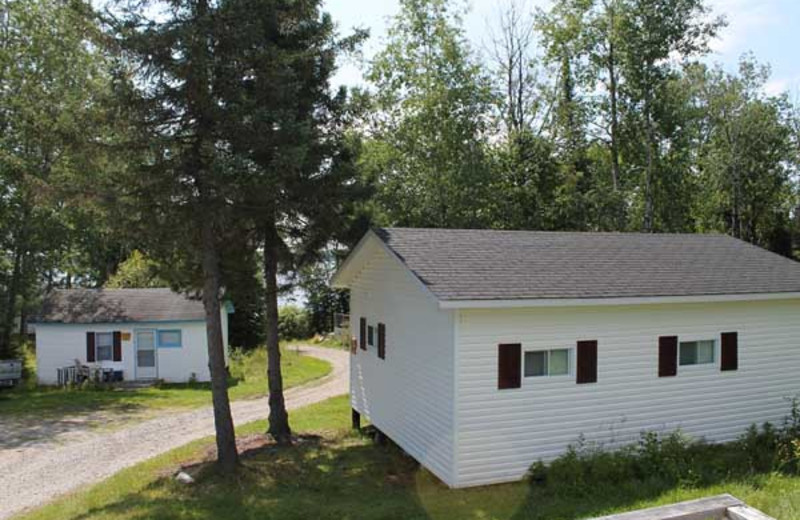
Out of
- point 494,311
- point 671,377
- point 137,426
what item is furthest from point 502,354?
point 137,426

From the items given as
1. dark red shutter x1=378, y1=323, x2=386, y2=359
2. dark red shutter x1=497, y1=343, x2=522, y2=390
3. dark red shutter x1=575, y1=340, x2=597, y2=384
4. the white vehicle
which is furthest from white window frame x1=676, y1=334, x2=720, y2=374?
the white vehicle

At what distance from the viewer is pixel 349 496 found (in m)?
10.4

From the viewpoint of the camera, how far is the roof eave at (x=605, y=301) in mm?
9555

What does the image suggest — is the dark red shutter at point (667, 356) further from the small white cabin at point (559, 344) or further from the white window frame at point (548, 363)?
the white window frame at point (548, 363)

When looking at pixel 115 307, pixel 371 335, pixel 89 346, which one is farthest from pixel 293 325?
pixel 371 335

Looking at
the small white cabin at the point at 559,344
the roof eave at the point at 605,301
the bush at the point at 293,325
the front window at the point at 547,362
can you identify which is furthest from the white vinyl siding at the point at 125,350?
the roof eave at the point at 605,301

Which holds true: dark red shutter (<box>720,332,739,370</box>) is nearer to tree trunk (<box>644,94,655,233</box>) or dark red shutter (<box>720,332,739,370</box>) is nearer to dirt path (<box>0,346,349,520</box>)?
dirt path (<box>0,346,349,520</box>)

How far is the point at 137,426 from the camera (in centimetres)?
1702

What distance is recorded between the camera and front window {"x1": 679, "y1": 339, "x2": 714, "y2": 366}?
11570mm

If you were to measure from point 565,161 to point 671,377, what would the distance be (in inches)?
768

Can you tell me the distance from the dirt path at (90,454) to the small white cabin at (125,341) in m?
5.54

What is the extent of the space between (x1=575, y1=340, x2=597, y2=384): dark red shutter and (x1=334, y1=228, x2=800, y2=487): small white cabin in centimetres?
2

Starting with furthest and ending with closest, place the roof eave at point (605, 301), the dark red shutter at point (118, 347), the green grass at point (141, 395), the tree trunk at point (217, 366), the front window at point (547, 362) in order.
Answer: the dark red shutter at point (118, 347), the green grass at point (141, 395), the tree trunk at point (217, 366), the front window at point (547, 362), the roof eave at point (605, 301)

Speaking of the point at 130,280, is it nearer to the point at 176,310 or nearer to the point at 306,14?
the point at 176,310
